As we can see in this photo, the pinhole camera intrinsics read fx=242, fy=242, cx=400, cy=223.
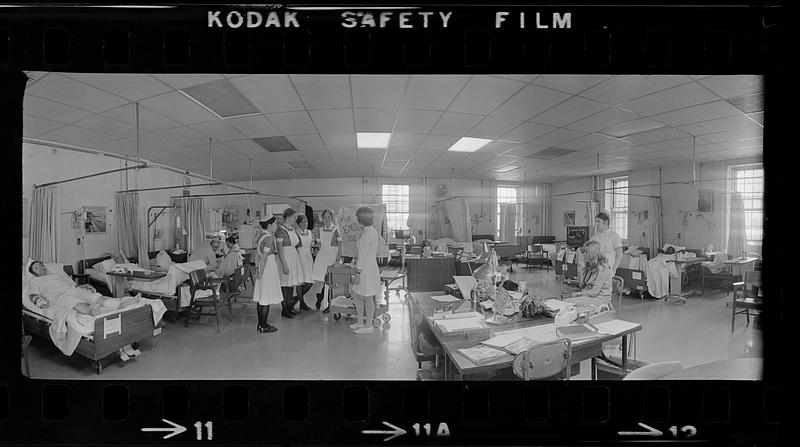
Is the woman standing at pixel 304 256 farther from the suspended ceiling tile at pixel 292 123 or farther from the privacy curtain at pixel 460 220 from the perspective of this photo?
the privacy curtain at pixel 460 220

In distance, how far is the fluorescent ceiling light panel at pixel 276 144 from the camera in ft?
3.80

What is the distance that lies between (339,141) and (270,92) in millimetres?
322

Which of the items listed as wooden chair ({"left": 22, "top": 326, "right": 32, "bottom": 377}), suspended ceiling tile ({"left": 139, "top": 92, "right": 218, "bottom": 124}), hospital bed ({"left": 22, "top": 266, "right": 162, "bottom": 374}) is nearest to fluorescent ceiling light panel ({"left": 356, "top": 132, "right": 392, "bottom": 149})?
suspended ceiling tile ({"left": 139, "top": 92, "right": 218, "bottom": 124})

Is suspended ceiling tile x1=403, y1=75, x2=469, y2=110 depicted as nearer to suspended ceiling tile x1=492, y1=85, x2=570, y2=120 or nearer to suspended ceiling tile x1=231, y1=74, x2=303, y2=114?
suspended ceiling tile x1=492, y1=85, x2=570, y2=120

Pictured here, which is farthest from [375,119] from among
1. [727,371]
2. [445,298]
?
[727,371]

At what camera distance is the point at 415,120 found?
1025 millimetres

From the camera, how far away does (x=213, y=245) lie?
4.00 feet

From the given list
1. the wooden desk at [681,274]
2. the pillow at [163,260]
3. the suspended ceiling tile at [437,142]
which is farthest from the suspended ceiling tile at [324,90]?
the wooden desk at [681,274]

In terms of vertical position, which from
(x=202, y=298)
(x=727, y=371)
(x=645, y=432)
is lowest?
(x=645, y=432)

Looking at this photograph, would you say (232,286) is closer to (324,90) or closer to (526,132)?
(324,90)

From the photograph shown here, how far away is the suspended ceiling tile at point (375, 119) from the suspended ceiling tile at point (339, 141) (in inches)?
2.8
